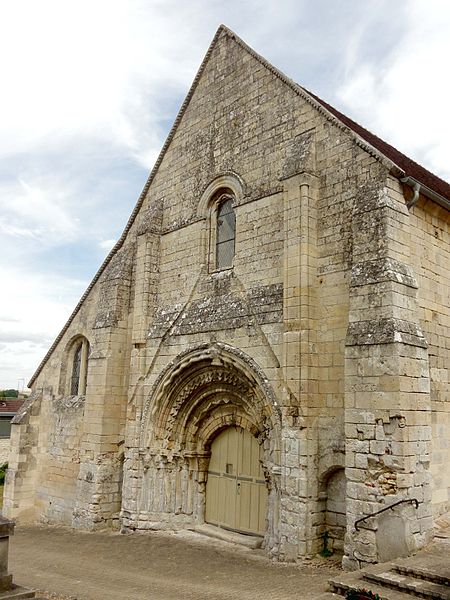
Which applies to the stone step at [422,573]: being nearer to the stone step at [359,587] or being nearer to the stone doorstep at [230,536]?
the stone step at [359,587]

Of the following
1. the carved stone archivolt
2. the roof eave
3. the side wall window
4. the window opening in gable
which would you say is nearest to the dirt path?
the carved stone archivolt

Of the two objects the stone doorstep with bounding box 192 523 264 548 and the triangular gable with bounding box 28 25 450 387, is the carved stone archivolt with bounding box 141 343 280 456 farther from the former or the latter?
the triangular gable with bounding box 28 25 450 387

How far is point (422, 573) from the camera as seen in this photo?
6258mm

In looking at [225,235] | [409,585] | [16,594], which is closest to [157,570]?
[16,594]

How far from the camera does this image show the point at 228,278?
10539mm

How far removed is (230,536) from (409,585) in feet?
15.4

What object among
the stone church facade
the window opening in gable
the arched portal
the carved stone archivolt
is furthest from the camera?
the window opening in gable

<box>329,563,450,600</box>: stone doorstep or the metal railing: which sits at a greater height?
the metal railing

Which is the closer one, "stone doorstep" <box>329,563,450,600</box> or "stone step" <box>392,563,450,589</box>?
"stone doorstep" <box>329,563,450,600</box>

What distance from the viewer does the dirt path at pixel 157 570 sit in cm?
708

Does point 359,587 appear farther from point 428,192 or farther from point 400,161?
point 400,161

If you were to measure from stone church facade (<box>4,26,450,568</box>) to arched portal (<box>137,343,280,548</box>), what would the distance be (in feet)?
0.11

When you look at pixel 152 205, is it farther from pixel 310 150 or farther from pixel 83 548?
pixel 83 548

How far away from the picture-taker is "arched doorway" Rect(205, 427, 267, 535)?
10.1 m
